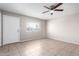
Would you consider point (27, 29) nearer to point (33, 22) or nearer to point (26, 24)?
point (26, 24)

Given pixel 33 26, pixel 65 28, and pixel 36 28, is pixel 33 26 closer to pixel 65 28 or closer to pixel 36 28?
pixel 36 28

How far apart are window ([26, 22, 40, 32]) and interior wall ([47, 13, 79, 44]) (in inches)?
53.8

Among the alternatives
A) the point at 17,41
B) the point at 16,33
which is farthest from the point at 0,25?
the point at 17,41

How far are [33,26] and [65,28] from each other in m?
2.88

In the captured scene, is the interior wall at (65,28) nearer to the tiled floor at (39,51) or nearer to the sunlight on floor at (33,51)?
the tiled floor at (39,51)

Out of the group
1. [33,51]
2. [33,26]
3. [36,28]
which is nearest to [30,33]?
[33,26]

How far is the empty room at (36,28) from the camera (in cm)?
385

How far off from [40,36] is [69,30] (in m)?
2.99

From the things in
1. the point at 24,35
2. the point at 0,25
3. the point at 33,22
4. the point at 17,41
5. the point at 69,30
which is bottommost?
the point at 17,41

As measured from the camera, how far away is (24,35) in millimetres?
5617

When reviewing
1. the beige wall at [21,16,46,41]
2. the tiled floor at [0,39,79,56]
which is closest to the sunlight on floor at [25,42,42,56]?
the tiled floor at [0,39,79,56]

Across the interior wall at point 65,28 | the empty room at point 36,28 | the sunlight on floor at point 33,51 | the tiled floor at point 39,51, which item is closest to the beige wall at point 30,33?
the empty room at point 36,28

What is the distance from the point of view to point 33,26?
646cm

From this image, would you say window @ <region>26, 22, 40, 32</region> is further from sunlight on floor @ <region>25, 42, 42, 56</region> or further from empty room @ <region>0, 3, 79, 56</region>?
sunlight on floor @ <region>25, 42, 42, 56</region>
